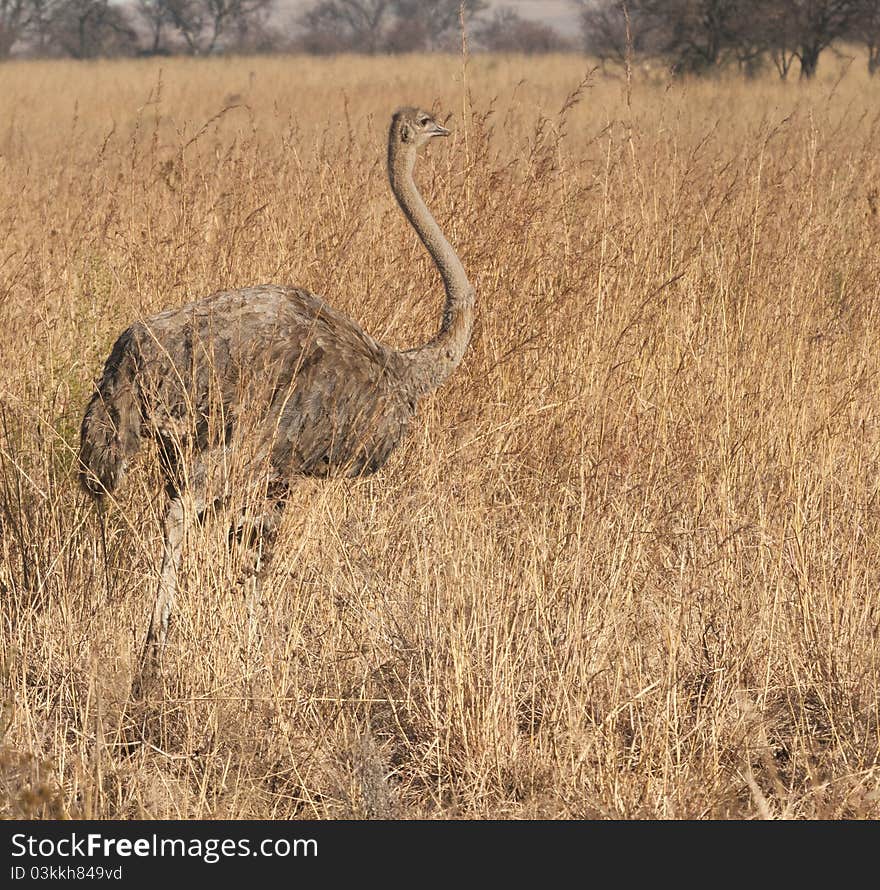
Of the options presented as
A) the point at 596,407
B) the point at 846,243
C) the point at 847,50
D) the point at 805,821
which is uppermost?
the point at 847,50

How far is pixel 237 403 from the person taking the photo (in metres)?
3.57

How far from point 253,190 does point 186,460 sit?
2.54 m

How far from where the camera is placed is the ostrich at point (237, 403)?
349 centimetres

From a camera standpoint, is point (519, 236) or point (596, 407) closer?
point (596, 407)

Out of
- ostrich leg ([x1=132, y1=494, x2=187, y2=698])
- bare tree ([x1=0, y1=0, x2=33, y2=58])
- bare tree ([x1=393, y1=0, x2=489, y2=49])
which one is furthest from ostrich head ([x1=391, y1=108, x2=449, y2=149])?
bare tree ([x1=393, y1=0, x2=489, y2=49])

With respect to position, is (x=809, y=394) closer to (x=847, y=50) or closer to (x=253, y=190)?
(x=253, y=190)

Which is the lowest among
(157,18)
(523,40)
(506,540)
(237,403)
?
(506,540)

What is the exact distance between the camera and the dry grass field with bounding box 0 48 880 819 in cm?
284

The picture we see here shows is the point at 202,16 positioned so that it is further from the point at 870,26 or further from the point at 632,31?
the point at 870,26

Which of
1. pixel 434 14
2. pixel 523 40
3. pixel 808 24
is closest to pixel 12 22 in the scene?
pixel 523 40

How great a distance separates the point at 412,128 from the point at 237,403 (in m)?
1.56

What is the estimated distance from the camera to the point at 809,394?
4.65 meters

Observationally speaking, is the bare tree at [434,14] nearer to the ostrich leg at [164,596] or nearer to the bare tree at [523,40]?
the bare tree at [523,40]

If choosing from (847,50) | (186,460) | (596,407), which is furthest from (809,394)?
(847,50)
